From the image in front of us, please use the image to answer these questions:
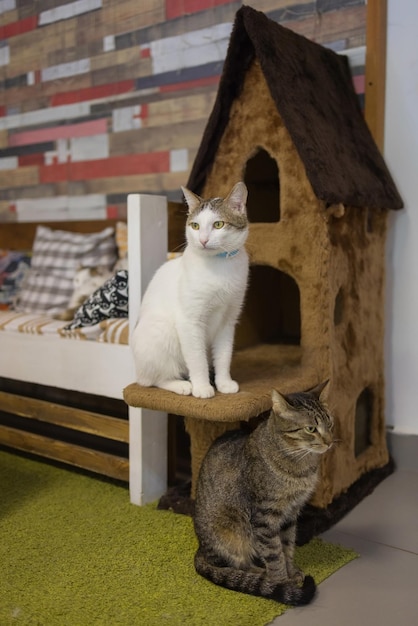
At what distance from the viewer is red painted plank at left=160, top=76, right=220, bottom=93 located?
9.15 feet

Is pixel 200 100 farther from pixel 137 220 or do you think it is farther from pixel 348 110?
pixel 137 220

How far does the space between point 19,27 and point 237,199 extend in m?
2.43

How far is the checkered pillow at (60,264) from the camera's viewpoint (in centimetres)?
298

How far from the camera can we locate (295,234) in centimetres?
200

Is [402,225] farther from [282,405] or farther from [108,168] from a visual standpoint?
[108,168]

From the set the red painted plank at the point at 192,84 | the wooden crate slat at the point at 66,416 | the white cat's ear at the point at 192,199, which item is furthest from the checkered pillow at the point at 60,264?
the white cat's ear at the point at 192,199

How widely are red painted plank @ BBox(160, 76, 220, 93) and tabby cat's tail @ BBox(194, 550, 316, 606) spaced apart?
6.56 ft

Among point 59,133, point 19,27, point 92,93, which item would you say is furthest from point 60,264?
point 19,27

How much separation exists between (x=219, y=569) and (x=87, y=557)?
0.41 m

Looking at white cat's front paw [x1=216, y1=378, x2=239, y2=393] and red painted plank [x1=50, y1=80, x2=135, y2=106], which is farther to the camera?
red painted plank [x1=50, y1=80, x2=135, y2=106]

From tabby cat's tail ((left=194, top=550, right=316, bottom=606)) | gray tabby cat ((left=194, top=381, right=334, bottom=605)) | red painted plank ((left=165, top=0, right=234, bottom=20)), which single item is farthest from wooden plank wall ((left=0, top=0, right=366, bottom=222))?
tabby cat's tail ((left=194, top=550, right=316, bottom=606))

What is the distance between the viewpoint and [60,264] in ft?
10.1

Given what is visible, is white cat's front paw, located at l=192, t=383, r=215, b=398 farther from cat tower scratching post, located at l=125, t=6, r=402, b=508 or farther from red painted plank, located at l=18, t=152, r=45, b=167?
red painted plank, located at l=18, t=152, r=45, b=167

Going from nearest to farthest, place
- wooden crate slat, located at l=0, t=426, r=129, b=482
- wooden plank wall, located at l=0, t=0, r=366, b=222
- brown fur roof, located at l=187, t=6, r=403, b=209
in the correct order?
brown fur roof, located at l=187, t=6, r=403, b=209 < wooden crate slat, located at l=0, t=426, r=129, b=482 < wooden plank wall, located at l=0, t=0, r=366, b=222
